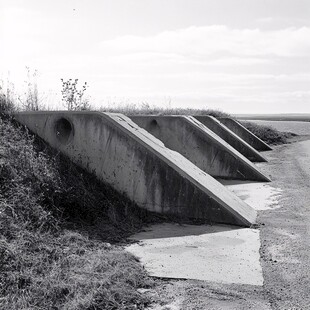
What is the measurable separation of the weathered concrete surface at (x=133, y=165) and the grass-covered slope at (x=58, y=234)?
0.72 feet

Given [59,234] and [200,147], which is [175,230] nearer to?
[59,234]

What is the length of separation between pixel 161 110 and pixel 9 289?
16.4 m

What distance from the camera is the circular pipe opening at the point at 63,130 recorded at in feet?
21.7

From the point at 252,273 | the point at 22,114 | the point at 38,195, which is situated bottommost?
the point at 252,273

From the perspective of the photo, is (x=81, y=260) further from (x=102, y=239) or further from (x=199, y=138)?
(x=199, y=138)

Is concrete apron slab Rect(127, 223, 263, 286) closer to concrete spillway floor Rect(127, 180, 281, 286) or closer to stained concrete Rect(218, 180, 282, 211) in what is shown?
concrete spillway floor Rect(127, 180, 281, 286)

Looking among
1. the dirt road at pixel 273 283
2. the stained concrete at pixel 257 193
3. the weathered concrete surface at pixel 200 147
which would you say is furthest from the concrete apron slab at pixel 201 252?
the weathered concrete surface at pixel 200 147

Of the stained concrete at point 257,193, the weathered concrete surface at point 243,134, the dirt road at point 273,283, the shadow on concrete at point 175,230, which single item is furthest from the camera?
the weathered concrete surface at point 243,134

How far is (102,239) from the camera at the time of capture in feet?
16.0

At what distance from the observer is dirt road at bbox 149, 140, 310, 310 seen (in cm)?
348

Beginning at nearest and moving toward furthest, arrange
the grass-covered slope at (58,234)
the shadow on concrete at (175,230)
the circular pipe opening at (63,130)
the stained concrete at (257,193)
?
the grass-covered slope at (58,234) < the shadow on concrete at (175,230) < the circular pipe opening at (63,130) < the stained concrete at (257,193)

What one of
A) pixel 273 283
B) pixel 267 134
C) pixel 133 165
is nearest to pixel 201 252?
pixel 273 283

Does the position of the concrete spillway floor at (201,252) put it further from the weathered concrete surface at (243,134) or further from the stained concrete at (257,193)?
the weathered concrete surface at (243,134)

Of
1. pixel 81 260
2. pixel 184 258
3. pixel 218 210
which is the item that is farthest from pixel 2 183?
pixel 218 210
